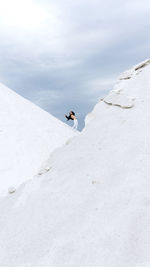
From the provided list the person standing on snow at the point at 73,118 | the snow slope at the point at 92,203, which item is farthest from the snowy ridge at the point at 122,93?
the person standing on snow at the point at 73,118

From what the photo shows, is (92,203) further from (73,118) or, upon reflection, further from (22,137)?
(73,118)

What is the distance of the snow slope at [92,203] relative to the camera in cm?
486

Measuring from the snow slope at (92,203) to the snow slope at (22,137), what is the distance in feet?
6.03

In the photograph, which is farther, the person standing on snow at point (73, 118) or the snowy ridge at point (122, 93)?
the person standing on snow at point (73, 118)

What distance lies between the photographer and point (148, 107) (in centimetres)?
806

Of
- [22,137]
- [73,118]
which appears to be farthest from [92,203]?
[73,118]

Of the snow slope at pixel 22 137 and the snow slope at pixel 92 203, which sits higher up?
the snow slope at pixel 22 137

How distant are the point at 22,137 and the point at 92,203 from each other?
667 cm

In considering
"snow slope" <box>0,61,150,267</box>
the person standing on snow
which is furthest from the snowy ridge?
the person standing on snow

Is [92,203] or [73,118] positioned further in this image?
[73,118]

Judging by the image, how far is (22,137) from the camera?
12000 mm

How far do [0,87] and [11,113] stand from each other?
3207 mm

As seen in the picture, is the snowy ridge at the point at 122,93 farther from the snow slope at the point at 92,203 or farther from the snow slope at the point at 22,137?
the snow slope at the point at 22,137

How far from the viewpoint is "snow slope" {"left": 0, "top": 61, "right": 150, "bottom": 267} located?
15.9 ft
